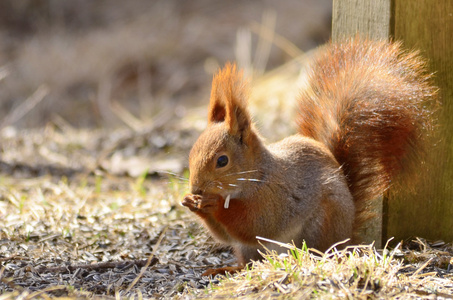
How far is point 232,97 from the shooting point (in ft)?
6.66

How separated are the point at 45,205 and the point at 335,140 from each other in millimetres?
1459

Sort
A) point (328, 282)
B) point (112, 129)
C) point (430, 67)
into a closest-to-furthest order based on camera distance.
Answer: point (328, 282), point (430, 67), point (112, 129)

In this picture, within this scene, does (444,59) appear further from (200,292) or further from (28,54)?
(28,54)

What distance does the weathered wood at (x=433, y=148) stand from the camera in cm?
223

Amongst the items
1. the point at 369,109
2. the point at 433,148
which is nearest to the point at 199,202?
the point at 369,109

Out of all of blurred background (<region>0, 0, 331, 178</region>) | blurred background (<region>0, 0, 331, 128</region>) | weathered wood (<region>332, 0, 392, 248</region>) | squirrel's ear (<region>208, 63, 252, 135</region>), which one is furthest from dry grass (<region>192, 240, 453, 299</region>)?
blurred background (<region>0, 0, 331, 128</region>)

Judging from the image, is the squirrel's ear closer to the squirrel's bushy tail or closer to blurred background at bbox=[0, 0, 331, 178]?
the squirrel's bushy tail

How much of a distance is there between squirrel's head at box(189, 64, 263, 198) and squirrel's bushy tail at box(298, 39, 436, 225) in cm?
34

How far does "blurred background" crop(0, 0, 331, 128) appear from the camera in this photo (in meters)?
6.32

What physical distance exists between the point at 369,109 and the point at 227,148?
21.6 inches

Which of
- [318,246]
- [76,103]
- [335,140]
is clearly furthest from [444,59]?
[76,103]

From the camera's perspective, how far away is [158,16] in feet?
26.7

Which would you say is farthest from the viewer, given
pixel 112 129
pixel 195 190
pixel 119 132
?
pixel 112 129

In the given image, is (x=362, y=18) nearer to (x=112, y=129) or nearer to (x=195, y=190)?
(x=195, y=190)
